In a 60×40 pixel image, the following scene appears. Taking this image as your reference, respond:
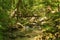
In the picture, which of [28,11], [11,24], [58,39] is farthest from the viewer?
[28,11]

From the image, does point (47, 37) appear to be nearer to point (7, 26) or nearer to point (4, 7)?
point (7, 26)

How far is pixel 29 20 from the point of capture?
5734mm

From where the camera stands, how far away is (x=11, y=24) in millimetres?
5086

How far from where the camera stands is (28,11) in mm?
6027

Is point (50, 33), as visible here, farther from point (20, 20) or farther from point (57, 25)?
point (20, 20)

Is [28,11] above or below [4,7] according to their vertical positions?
below

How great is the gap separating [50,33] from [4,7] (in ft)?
4.45

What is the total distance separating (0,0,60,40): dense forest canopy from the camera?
4.83 metres

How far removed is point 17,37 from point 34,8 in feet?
5.25

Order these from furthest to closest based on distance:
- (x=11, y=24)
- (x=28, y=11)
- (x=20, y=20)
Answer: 1. (x=28, y=11)
2. (x=20, y=20)
3. (x=11, y=24)

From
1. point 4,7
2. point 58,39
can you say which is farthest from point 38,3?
point 58,39

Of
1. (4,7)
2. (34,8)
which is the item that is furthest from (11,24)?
(34,8)

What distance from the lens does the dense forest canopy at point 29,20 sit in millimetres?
4828

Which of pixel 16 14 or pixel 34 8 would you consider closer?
pixel 16 14
